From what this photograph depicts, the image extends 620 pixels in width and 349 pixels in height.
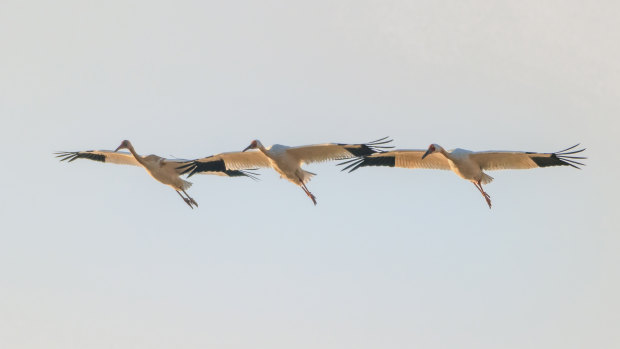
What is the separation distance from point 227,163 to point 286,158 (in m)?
1.79

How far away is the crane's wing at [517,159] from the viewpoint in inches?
938

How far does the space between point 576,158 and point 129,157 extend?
10.4 m

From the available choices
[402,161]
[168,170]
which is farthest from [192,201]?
[402,161]

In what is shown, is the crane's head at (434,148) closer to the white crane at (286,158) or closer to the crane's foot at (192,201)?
the white crane at (286,158)

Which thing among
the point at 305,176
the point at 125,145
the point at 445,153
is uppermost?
the point at 125,145

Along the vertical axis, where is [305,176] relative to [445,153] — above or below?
below

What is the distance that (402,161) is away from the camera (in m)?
25.8

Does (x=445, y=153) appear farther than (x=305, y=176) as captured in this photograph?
No

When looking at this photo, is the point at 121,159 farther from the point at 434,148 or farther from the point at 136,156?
the point at 434,148

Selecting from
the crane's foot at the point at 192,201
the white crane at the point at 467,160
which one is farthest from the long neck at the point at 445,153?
the crane's foot at the point at 192,201

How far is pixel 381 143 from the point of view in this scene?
77.7ft

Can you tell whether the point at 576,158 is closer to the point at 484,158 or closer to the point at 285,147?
the point at 484,158

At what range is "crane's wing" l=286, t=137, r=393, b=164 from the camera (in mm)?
24281

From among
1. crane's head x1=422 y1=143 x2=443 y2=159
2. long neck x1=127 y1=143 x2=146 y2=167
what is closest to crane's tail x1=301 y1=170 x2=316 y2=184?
crane's head x1=422 y1=143 x2=443 y2=159
